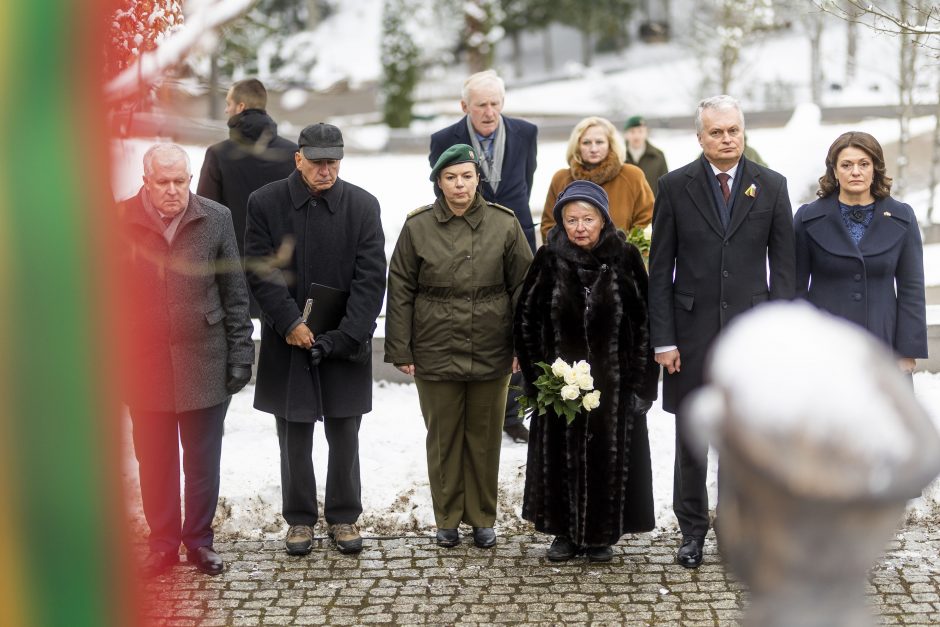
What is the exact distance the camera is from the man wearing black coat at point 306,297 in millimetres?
6156

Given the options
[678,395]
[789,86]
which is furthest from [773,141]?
[789,86]

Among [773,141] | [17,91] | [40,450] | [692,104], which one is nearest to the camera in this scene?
[17,91]

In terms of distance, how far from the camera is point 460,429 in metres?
6.45

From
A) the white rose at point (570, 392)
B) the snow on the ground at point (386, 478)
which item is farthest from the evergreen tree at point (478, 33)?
the white rose at point (570, 392)

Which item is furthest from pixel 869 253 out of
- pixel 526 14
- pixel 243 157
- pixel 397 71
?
pixel 526 14

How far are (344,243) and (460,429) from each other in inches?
44.1

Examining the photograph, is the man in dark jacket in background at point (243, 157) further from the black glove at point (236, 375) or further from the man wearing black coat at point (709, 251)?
the man wearing black coat at point (709, 251)

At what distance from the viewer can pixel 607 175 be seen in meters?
7.38

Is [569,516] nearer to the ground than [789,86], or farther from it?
nearer to the ground

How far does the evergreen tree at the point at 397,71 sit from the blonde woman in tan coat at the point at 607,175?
27.7 metres

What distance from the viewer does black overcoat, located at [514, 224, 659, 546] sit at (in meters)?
6.00

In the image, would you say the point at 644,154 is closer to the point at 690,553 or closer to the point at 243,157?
the point at 243,157

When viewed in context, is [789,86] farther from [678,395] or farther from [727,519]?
[727,519]

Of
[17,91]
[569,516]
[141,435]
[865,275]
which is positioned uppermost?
[17,91]
